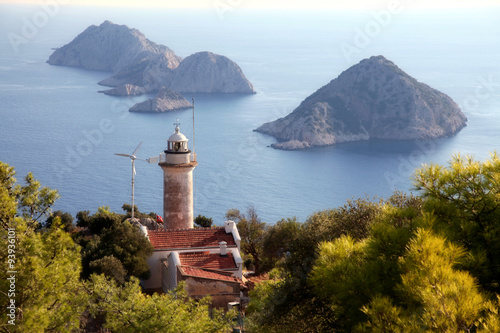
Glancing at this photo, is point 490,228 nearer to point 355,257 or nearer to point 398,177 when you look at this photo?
point 355,257

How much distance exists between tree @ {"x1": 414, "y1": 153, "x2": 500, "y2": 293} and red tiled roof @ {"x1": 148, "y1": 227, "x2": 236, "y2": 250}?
19105 millimetres

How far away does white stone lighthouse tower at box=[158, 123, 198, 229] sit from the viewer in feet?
115

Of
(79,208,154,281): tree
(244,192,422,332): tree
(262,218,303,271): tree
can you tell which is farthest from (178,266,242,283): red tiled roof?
(262,218,303,271): tree

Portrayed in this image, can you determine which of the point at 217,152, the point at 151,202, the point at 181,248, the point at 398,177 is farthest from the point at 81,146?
the point at 181,248

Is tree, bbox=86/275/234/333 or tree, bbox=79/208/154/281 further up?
tree, bbox=86/275/234/333

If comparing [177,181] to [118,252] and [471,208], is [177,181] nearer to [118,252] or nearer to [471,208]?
[118,252]

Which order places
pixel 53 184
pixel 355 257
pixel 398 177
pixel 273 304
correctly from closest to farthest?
pixel 355 257
pixel 273 304
pixel 53 184
pixel 398 177

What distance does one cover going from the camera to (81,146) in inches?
7259

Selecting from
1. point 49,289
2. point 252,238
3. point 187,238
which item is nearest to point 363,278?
point 49,289

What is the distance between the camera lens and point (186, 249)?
31.8 meters

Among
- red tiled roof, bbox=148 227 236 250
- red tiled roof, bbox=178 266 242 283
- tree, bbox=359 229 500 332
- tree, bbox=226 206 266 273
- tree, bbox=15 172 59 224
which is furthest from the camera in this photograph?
tree, bbox=226 206 266 273

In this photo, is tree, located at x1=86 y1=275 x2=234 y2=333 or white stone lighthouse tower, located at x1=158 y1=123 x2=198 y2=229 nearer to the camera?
tree, located at x1=86 y1=275 x2=234 y2=333

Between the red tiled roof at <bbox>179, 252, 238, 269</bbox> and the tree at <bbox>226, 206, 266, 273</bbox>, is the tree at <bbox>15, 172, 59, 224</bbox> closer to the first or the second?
the red tiled roof at <bbox>179, 252, 238, 269</bbox>

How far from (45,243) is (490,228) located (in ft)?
35.5
